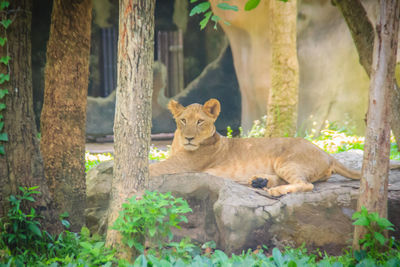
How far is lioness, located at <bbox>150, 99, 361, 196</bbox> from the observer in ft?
15.1

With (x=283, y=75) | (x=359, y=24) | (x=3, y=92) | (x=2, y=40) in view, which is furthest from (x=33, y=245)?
(x=283, y=75)

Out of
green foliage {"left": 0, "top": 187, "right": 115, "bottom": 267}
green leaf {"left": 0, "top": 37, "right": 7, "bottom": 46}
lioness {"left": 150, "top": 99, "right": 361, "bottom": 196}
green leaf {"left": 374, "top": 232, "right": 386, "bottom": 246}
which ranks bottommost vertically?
green foliage {"left": 0, "top": 187, "right": 115, "bottom": 267}

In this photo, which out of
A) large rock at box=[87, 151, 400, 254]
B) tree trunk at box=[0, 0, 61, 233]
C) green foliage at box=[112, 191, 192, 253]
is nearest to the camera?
green foliage at box=[112, 191, 192, 253]

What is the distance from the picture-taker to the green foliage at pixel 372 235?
3174mm

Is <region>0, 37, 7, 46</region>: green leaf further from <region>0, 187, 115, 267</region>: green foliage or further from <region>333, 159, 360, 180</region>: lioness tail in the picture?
<region>333, 159, 360, 180</region>: lioness tail

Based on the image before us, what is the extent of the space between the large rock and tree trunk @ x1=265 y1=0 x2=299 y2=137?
11.8 ft

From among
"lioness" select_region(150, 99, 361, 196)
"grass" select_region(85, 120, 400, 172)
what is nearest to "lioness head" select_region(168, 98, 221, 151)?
"lioness" select_region(150, 99, 361, 196)

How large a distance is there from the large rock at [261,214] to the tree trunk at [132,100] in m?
0.76

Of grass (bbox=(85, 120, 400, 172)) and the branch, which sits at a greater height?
the branch

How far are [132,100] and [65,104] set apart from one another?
1434 mm

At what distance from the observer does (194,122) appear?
4758mm

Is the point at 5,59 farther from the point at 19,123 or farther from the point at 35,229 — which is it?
the point at 35,229

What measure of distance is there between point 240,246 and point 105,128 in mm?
7767

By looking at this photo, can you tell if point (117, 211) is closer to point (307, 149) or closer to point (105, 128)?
point (307, 149)
